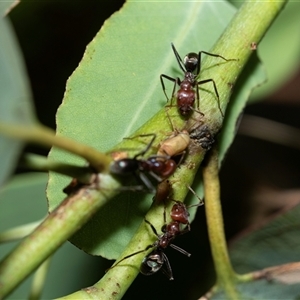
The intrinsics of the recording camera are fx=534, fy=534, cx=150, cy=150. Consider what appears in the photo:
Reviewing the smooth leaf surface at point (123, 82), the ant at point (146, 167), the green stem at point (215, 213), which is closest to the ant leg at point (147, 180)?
the ant at point (146, 167)

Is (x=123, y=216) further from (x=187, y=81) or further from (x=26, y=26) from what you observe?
(x=26, y=26)

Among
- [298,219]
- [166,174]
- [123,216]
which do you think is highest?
[166,174]

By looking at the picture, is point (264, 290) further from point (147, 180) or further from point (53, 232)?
point (53, 232)

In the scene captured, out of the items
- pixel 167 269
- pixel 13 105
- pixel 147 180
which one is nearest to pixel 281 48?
pixel 167 269


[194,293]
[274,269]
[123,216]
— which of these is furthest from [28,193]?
[274,269]

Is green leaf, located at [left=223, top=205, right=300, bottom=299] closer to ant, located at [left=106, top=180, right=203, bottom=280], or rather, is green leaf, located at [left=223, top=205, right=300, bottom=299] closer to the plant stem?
ant, located at [left=106, top=180, right=203, bottom=280]
